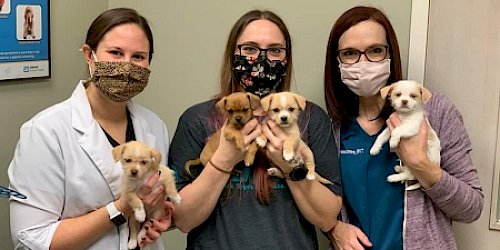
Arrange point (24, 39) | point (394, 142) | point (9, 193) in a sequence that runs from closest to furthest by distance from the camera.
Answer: point (9, 193)
point (394, 142)
point (24, 39)

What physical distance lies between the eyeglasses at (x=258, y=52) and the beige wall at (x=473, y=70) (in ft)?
2.37

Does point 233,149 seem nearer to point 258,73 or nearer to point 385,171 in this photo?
point 258,73

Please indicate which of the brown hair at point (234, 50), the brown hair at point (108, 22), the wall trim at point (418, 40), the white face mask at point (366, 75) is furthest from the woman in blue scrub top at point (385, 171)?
the brown hair at point (108, 22)

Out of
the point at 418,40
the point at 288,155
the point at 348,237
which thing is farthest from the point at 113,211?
the point at 418,40

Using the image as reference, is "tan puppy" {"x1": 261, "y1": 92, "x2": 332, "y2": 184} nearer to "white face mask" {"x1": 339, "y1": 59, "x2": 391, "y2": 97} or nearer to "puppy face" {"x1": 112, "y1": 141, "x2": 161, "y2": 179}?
"white face mask" {"x1": 339, "y1": 59, "x2": 391, "y2": 97}

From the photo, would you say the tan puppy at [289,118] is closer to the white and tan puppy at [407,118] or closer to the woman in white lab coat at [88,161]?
the white and tan puppy at [407,118]

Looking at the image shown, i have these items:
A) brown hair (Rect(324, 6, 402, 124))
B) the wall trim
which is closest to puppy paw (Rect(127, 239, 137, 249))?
brown hair (Rect(324, 6, 402, 124))

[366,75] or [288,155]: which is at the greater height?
[366,75]

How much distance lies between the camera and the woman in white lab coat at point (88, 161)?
1496mm

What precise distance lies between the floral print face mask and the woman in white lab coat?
268 millimetres

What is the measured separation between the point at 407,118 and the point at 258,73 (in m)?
0.46

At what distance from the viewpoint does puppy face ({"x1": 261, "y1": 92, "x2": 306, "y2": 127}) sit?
1.54m

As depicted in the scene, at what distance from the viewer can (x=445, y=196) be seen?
1647 mm

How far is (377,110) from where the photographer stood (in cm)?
182
